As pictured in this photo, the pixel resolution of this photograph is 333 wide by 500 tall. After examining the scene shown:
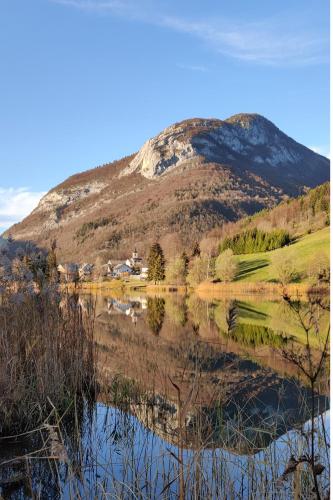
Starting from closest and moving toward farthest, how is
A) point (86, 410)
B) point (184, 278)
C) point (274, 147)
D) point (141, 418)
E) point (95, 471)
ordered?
point (95, 471), point (141, 418), point (86, 410), point (184, 278), point (274, 147)

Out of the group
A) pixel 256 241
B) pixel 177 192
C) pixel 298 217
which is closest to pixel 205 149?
pixel 177 192

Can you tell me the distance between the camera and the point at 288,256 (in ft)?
126

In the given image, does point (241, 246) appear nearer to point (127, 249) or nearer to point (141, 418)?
point (127, 249)

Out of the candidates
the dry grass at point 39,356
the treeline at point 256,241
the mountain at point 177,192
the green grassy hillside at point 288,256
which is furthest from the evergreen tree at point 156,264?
the dry grass at point 39,356

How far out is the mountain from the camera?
105 meters

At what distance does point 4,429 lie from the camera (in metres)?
4.60

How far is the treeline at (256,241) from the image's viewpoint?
53.7 m

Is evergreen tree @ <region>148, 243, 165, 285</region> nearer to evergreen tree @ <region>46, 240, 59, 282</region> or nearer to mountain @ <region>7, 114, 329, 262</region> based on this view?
mountain @ <region>7, 114, 329, 262</region>

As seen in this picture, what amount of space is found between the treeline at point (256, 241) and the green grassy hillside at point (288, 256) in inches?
80.6

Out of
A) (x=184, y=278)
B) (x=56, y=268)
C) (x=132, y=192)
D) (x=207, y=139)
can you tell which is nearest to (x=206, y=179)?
(x=132, y=192)

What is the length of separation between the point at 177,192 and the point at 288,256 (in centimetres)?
8739

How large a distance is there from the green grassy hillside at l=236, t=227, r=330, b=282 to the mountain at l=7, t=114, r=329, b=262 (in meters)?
26.1

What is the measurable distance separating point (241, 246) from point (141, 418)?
5481cm

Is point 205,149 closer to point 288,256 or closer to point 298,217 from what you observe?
point 298,217
